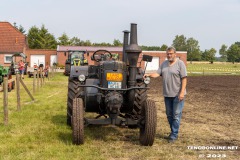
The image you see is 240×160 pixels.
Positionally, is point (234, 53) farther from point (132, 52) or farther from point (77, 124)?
point (77, 124)

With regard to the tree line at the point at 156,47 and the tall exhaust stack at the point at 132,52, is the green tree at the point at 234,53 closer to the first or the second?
the tree line at the point at 156,47

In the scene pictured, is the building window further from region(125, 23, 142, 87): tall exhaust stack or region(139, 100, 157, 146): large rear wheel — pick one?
region(139, 100, 157, 146): large rear wheel

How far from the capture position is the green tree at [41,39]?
59.1 m

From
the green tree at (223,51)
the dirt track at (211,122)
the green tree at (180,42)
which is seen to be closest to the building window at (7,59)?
the dirt track at (211,122)

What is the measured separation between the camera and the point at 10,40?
4447 centimetres

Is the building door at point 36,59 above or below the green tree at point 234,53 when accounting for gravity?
below

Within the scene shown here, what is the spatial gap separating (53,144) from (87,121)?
711 mm

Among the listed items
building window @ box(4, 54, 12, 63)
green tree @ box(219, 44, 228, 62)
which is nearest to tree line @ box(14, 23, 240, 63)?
green tree @ box(219, 44, 228, 62)

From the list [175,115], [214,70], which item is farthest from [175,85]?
[214,70]

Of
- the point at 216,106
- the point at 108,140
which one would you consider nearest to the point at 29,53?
the point at 216,106

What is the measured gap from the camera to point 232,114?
959cm

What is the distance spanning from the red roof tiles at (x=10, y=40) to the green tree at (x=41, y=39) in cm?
1281

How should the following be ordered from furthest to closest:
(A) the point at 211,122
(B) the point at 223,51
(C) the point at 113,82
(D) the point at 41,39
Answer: (B) the point at 223,51, (D) the point at 41,39, (A) the point at 211,122, (C) the point at 113,82

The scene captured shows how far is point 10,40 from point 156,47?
75258 mm
